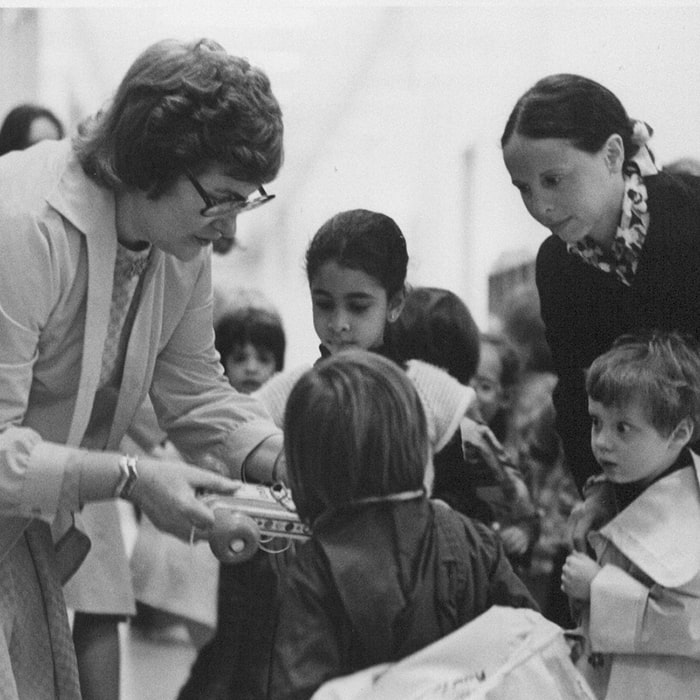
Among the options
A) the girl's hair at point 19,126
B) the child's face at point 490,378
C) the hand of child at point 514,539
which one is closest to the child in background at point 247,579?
the hand of child at point 514,539

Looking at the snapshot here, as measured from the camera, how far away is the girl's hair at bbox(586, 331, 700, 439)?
172cm

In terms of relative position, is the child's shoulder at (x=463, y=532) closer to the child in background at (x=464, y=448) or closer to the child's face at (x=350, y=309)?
the child in background at (x=464, y=448)

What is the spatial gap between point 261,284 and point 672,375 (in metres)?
0.72

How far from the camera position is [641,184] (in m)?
1.74

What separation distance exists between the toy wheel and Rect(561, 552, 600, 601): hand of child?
0.45 meters

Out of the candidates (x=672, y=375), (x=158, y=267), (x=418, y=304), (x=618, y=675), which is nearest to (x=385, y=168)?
(x=418, y=304)

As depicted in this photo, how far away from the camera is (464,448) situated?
187 centimetres

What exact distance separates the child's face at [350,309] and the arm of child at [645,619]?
0.48 meters

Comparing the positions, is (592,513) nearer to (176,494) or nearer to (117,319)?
(176,494)

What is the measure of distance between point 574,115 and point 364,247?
0.35 meters

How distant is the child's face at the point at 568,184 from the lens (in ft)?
5.61

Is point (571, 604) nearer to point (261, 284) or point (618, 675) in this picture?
point (618, 675)

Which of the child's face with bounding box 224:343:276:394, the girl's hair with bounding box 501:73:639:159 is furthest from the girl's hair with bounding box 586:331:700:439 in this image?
the child's face with bounding box 224:343:276:394

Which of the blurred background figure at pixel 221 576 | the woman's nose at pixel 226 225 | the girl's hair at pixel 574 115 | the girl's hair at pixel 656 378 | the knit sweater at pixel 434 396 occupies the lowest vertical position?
the blurred background figure at pixel 221 576
